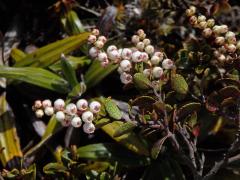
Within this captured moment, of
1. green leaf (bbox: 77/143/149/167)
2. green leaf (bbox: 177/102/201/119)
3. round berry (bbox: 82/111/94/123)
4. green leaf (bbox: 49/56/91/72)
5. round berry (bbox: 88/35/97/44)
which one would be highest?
round berry (bbox: 88/35/97/44)

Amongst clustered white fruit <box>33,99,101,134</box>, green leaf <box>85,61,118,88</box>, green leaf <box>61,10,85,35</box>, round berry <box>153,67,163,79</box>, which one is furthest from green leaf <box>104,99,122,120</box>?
green leaf <box>61,10,85,35</box>

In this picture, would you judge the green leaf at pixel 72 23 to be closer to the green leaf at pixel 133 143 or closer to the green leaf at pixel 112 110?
the green leaf at pixel 133 143

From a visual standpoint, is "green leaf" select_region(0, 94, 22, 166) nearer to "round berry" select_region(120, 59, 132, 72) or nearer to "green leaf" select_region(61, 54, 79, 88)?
"green leaf" select_region(61, 54, 79, 88)

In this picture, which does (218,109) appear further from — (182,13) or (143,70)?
(182,13)

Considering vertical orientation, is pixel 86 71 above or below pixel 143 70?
below

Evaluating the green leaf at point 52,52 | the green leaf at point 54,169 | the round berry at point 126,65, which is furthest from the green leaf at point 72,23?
the round berry at point 126,65

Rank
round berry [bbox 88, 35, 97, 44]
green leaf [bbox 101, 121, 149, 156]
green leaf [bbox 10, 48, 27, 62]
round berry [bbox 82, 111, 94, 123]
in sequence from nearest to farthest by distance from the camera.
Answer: round berry [bbox 82, 111, 94, 123], round berry [bbox 88, 35, 97, 44], green leaf [bbox 101, 121, 149, 156], green leaf [bbox 10, 48, 27, 62]

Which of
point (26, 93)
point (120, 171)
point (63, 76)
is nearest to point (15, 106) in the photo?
point (26, 93)
